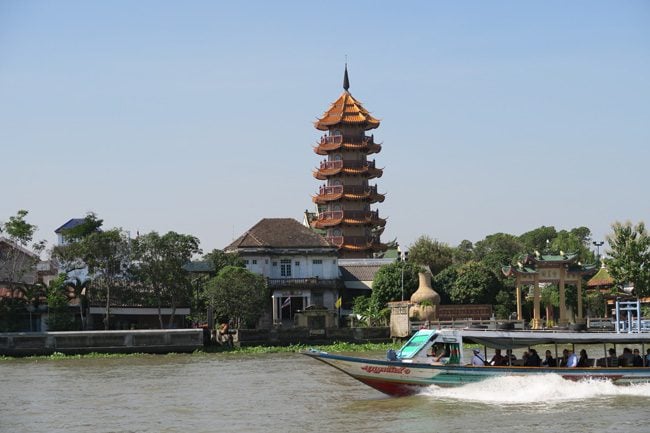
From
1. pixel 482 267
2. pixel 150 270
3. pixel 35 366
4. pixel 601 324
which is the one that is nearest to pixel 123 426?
pixel 35 366

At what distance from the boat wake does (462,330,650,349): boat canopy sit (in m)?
1.16

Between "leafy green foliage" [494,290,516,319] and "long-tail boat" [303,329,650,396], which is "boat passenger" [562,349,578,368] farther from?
"leafy green foliage" [494,290,516,319]

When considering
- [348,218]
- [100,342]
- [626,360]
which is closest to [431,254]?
[348,218]

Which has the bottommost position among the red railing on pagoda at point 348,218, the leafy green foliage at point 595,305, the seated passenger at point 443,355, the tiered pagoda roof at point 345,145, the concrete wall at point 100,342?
the concrete wall at point 100,342

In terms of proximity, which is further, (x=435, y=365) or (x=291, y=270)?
(x=291, y=270)

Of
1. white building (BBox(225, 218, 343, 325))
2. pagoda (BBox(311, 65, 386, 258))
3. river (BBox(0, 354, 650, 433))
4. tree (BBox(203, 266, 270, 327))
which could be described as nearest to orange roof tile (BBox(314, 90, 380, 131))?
pagoda (BBox(311, 65, 386, 258))

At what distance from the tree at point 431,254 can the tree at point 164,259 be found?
28316mm

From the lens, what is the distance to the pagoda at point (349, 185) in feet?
275

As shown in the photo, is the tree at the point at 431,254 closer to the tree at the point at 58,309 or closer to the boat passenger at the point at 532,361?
the tree at the point at 58,309

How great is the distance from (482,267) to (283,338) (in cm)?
1827

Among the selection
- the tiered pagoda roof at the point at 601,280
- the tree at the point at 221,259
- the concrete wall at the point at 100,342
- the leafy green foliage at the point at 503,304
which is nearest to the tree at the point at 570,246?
the tiered pagoda roof at the point at 601,280

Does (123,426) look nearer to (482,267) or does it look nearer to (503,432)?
(503,432)

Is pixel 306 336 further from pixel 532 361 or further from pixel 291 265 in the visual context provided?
pixel 532 361

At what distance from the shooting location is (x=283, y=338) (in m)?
58.1
